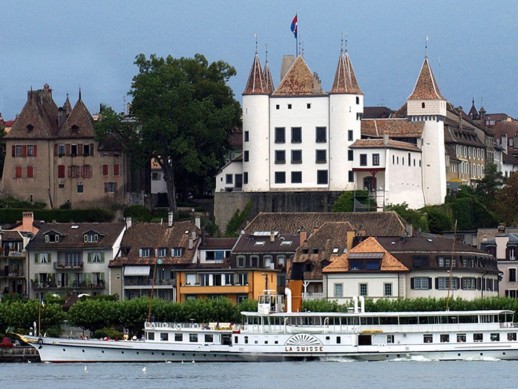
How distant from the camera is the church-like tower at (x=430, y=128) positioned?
189 m

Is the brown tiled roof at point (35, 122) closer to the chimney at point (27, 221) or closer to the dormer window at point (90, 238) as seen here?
the chimney at point (27, 221)

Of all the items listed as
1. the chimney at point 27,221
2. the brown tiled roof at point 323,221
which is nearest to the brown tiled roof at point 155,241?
the brown tiled roof at point 323,221

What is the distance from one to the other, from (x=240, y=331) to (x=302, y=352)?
150 inches

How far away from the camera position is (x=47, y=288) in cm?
17150

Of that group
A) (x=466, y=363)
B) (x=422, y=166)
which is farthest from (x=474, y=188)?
(x=466, y=363)

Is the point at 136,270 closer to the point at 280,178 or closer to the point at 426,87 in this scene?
the point at 280,178

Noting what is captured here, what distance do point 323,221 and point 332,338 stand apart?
27533 millimetres

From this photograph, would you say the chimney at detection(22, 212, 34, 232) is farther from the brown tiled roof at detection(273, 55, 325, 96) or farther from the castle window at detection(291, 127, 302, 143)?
the brown tiled roof at detection(273, 55, 325, 96)

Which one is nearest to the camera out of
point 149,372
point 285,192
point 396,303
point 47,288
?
point 149,372

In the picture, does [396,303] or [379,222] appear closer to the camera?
[396,303]

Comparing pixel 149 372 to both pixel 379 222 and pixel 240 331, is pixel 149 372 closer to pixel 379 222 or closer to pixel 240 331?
pixel 240 331

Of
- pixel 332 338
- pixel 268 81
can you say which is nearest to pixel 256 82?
pixel 268 81

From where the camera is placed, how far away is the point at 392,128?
Answer: 191m

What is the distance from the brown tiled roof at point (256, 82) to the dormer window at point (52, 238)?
68.5ft
